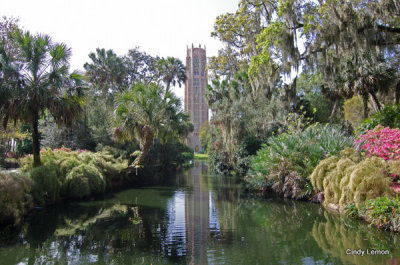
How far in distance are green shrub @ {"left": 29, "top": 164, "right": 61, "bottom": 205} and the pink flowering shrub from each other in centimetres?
1101

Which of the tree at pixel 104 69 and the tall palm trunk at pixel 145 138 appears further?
the tree at pixel 104 69

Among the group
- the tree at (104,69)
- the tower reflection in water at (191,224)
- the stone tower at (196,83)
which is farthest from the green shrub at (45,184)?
the stone tower at (196,83)

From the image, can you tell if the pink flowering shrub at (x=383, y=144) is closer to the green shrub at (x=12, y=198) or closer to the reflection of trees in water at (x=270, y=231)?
the reflection of trees in water at (x=270, y=231)

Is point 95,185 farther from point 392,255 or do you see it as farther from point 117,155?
point 392,255

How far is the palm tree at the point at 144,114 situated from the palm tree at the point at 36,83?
16.5 ft

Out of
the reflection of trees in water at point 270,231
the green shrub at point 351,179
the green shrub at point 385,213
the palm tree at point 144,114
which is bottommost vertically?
the reflection of trees in water at point 270,231

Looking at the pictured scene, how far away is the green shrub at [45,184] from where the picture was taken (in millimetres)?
10719

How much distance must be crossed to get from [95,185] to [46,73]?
5017 millimetres

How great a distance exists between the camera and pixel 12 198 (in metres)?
8.46

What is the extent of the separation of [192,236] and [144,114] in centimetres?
1141

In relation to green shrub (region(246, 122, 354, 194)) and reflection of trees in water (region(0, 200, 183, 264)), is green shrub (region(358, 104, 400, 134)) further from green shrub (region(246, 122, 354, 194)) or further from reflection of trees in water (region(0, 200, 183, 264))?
reflection of trees in water (region(0, 200, 183, 264))

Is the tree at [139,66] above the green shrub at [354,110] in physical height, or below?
above

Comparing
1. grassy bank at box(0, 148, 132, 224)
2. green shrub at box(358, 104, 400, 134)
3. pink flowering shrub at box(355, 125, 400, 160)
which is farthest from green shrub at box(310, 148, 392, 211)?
grassy bank at box(0, 148, 132, 224)

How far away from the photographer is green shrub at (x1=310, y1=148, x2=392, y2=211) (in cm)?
817
